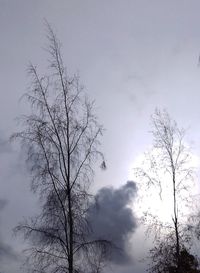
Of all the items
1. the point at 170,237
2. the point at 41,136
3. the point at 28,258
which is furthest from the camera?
the point at 170,237

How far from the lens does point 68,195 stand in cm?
2264

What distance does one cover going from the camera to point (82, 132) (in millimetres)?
23719

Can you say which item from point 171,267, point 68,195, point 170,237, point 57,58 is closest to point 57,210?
point 68,195

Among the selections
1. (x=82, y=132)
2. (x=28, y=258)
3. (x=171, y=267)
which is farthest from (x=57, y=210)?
(x=171, y=267)

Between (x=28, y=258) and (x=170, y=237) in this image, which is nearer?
(x=28, y=258)

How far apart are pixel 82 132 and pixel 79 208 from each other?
3.54 m

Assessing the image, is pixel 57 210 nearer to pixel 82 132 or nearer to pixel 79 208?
pixel 79 208

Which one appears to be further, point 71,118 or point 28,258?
point 71,118

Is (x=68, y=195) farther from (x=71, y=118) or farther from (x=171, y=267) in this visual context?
(x=171, y=267)

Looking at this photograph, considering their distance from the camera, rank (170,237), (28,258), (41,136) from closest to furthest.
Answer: (28,258) → (41,136) → (170,237)

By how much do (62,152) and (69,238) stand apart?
3896 mm

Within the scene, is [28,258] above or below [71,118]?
below

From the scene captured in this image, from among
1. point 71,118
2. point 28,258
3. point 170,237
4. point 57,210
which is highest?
point 71,118

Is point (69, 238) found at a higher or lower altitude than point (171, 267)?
lower
